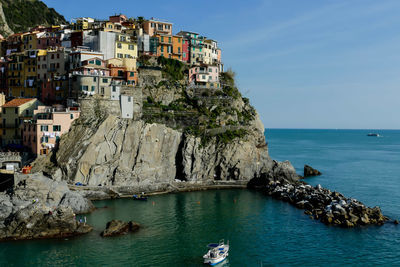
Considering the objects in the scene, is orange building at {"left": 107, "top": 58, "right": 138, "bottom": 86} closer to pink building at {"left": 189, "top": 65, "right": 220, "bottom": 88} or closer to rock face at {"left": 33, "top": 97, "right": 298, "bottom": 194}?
rock face at {"left": 33, "top": 97, "right": 298, "bottom": 194}

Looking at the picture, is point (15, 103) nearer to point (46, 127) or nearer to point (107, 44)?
point (46, 127)

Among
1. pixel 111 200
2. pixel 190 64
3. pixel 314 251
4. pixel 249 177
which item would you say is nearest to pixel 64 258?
pixel 111 200

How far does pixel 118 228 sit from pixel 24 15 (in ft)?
370

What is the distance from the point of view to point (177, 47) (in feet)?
322

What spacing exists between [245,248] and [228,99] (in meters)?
50.3

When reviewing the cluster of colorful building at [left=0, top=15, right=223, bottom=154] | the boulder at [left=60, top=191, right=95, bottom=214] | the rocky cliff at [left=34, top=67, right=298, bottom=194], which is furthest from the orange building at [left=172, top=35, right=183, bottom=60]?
the boulder at [left=60, top=191, right=95, bottom=214]

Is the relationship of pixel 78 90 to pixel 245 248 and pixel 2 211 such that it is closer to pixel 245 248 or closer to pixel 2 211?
pixel 2 211

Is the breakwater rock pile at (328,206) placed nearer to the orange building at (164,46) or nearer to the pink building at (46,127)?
the pink building at (46,127)

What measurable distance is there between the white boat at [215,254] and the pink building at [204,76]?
58.3 meters

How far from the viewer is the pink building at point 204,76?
3760 inches

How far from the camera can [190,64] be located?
97.8 metres

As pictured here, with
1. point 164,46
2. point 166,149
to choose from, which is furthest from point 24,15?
point 166,149

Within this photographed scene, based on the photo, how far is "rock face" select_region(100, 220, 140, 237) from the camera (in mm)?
47438

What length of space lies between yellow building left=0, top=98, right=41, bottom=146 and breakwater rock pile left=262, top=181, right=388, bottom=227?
49.8 m
